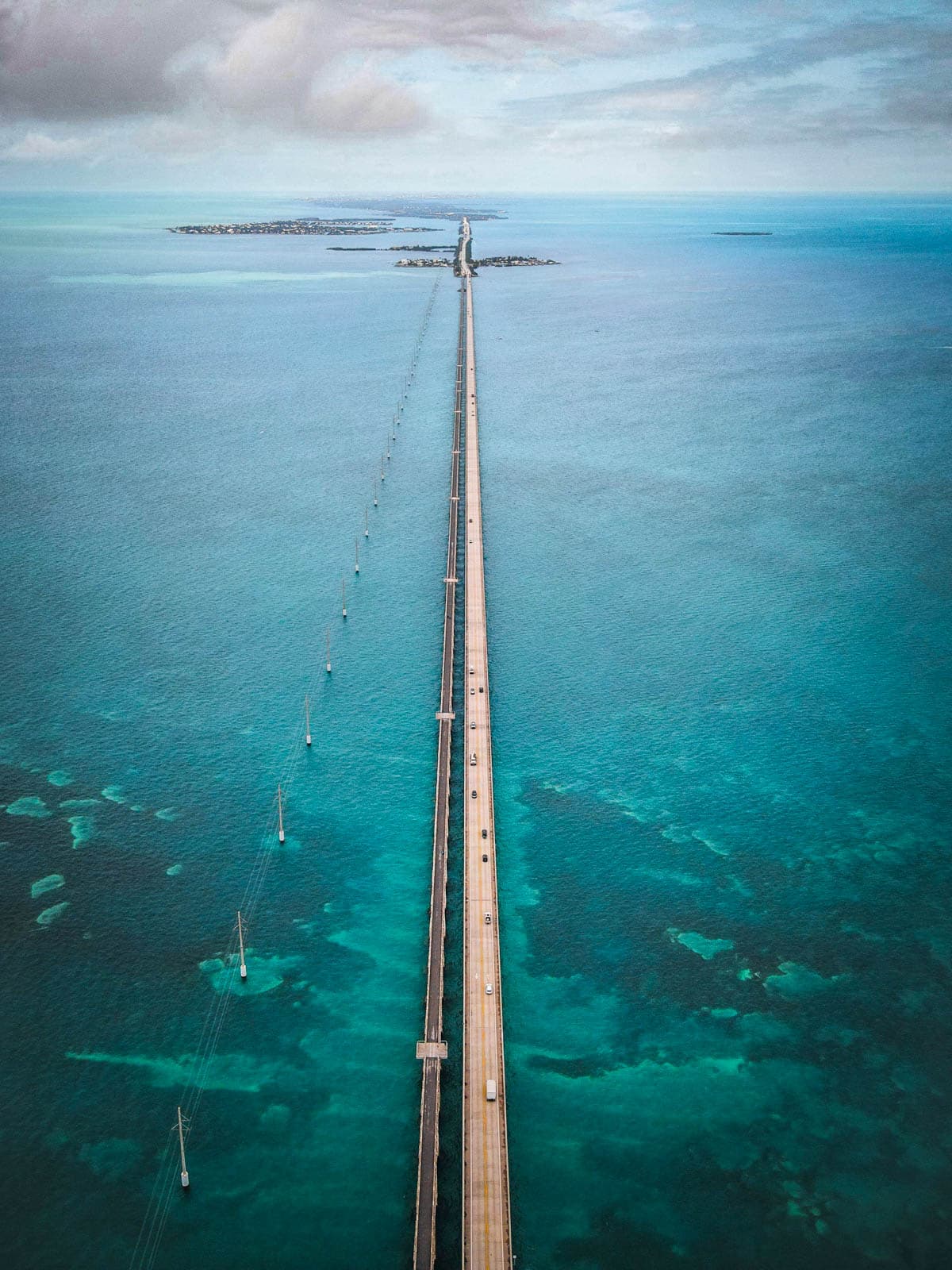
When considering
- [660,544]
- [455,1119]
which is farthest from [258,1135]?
[660,544]

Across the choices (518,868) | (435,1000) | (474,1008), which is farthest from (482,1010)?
(518,868)

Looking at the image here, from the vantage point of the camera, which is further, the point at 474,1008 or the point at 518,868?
the point at 518,868

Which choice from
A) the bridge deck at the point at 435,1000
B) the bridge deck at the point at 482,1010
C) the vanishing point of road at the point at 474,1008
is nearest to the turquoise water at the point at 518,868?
the bridge deck at the point at 435,1000

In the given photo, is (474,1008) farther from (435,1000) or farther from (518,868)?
(518,868)

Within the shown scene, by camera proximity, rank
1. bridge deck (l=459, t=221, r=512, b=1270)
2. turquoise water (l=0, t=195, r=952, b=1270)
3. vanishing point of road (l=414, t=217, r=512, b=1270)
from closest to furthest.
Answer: vanishing point of road (l=414, t=217, r=512, b=1270) < bridge deck (l=459, t=221, r=512, b=1270) < turquoise water (l=0, t=195, r=952, b=1270)

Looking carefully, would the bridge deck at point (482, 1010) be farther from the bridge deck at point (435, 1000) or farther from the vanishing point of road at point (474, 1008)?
the bridge deck at point (435, 1000)

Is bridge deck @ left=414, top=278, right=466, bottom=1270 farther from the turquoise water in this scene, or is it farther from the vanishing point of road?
the turquoise water

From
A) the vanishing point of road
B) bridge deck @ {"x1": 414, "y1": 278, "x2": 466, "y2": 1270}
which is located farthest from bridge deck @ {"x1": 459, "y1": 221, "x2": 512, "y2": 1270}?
bridge deck @ {"x1": 414, "y1": 278, "x2": 466, "y2": 1270}

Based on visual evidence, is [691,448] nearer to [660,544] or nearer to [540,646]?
[660,544]

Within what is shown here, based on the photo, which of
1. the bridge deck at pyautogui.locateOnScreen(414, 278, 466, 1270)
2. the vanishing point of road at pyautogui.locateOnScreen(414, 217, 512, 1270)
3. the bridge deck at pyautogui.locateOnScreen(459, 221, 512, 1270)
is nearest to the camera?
the bridge deck at pyautogui.locateOnScreen(414, 278, 466, 1270)
